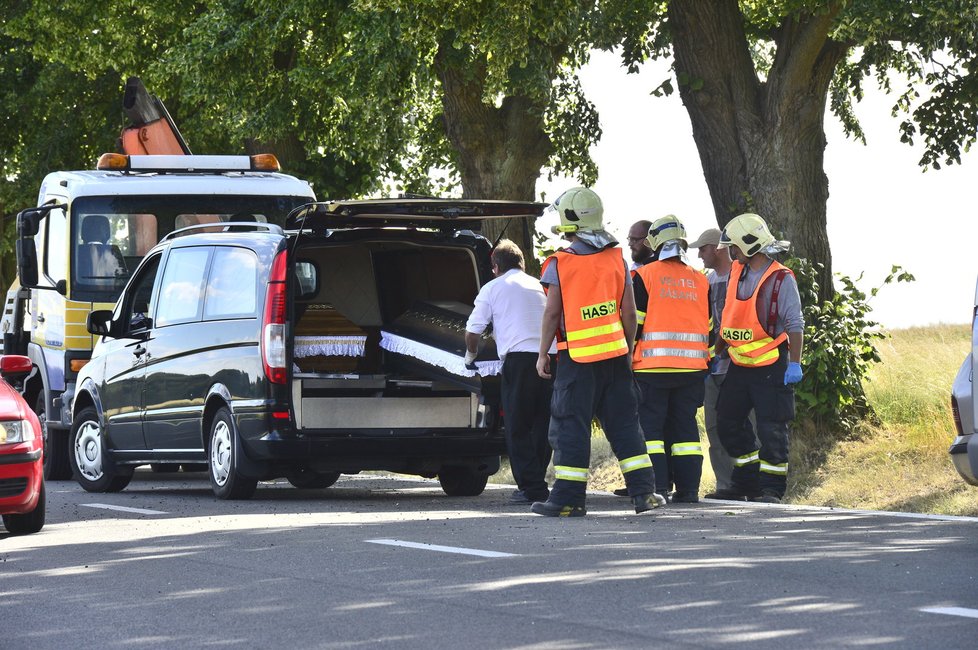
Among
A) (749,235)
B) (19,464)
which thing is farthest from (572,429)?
Result: (19,464)

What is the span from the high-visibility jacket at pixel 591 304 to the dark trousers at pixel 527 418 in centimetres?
92

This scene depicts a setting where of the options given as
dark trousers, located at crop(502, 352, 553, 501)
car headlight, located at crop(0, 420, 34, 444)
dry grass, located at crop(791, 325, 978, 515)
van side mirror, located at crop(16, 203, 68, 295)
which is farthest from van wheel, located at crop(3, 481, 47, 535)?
van side mirror, located at crop(16, 203, 68, 295)

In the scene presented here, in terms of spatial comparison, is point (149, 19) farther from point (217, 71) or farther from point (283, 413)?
point (283, 413)

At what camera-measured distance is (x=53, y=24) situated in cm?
2698

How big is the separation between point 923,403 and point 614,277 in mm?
6042

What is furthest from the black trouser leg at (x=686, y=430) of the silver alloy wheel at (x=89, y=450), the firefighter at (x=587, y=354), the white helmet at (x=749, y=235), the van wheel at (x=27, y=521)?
the silver alloy wheel at (x=89, y=450)

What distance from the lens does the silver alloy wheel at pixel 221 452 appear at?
1202cm

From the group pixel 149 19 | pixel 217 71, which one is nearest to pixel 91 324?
pixel 217 71

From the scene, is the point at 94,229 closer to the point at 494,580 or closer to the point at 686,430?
the point at 686,430

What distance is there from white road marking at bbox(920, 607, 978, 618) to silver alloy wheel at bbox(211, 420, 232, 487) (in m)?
6.67

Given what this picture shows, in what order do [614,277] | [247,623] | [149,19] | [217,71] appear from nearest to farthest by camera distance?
1. [247,623]
2. [614,277]
3. [217,71]
4. [149,19]

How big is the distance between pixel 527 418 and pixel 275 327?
1.86m

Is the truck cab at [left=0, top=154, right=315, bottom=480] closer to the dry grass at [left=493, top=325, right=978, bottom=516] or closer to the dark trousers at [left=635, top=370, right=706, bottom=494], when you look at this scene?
the dry grass at [left=493, top=325, right=978, bottom=516]

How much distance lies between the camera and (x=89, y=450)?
45.6ft
